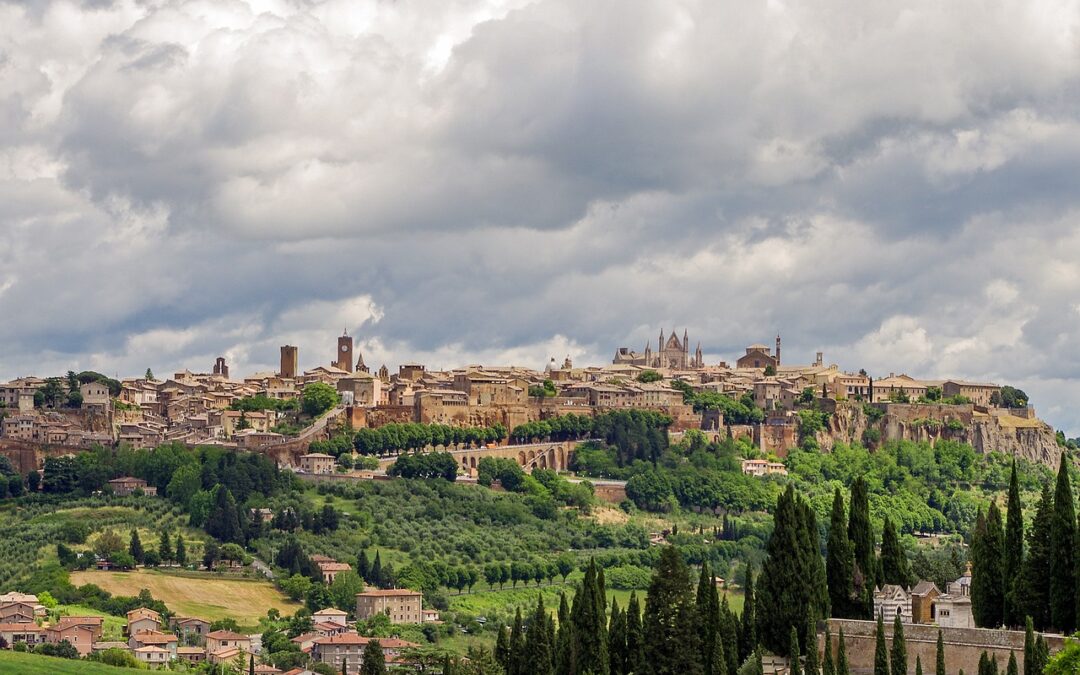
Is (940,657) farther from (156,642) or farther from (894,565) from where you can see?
(156,642)

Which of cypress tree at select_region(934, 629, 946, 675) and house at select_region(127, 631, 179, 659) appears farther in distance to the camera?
house at select_region(127, 631, 179, 659)

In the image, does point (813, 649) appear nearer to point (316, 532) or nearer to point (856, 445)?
point (316, 532)

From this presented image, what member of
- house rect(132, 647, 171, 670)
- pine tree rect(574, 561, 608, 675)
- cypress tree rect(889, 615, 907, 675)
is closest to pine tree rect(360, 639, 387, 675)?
pine tree rect(574, 561, 608, 675)

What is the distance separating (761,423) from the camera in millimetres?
131125

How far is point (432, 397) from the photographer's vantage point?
124 m

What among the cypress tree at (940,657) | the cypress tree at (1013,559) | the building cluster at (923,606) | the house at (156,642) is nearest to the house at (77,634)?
the house at (156,642)

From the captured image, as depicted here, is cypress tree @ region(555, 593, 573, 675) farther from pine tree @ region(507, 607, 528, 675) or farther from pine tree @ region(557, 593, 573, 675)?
pine tree @ region(507, 607, 528, 675)

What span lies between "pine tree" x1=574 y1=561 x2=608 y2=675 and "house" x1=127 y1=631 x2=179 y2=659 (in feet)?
119

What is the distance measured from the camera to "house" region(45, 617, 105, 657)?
8231 cm

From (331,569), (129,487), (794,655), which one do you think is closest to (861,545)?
(794,655)

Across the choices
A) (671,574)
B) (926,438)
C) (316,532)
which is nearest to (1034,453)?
(926,438)

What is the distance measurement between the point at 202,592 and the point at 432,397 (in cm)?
3393

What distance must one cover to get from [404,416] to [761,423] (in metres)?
23.6

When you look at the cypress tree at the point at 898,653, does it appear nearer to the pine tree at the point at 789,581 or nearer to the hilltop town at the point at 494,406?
the pine tree at the point at 789,581
